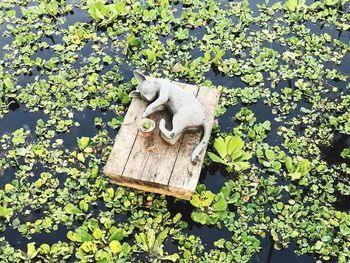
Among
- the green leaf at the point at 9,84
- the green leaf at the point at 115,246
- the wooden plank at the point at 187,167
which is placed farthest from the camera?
the green leaf at the point at 9,84

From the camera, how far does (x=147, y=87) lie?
172 inches

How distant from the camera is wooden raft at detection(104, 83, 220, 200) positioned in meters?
3.96

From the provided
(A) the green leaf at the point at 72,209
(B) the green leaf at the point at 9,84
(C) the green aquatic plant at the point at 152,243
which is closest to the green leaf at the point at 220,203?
(C) the green aquatic plant at the point at 152,243

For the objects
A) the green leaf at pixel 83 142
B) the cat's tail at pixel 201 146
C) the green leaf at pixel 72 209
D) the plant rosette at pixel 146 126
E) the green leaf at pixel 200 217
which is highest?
the plant rosette at pixel 146 126

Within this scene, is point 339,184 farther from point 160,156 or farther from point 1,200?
point 1,200

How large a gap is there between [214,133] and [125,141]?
1101 millimetres

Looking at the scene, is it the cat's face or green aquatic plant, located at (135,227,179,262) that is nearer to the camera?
green aquatic plant, located at (135,227,179,262)

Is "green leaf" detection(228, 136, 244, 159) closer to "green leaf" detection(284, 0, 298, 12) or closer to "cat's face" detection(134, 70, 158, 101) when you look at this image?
"cat's face" detection(134, 70, 158, 101)

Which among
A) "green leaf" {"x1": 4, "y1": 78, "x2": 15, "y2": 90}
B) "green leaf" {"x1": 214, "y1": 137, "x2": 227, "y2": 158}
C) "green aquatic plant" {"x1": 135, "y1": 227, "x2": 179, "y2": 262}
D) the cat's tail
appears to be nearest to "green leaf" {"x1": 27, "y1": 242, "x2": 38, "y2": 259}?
"green aquatic plant" {"x1": 135, "y1": 227, "x2": 179, "y2": 262}

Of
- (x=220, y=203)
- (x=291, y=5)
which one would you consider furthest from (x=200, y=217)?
(x=291, y=5)

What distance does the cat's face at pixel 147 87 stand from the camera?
14.3 ft

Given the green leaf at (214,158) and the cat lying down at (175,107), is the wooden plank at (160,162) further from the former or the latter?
the green leaf at (214,158)

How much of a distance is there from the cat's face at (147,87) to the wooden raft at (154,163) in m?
0.23

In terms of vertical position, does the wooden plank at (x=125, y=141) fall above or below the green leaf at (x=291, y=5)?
below
